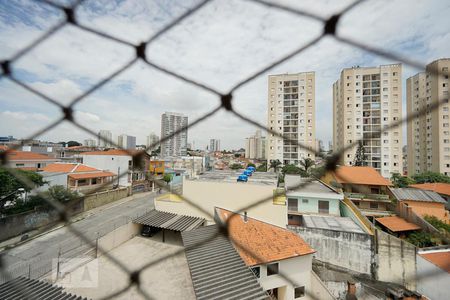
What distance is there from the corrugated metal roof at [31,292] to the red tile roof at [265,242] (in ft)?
6.51

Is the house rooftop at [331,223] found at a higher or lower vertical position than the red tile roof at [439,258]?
higher

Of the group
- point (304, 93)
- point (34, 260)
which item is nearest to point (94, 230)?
point (34, 260)

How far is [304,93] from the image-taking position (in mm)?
11453

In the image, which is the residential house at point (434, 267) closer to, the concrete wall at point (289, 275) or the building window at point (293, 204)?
the concrete wall at point (289, 275)

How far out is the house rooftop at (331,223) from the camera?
15.5 feet

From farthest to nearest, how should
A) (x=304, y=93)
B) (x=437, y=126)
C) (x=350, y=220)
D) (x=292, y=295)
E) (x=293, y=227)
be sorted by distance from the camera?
(x=304, y=93)
(x=437, y=126)
(x=350, y=220)
(x=293, y=227)
(x=292, y=295)

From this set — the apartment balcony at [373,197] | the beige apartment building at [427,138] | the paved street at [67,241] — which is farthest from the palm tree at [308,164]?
the beige apartment building at [427,138]

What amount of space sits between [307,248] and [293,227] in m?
0.97

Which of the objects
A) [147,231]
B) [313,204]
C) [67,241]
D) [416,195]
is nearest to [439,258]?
[313,204]

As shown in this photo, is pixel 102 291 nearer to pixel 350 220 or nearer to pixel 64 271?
pixel 64 271

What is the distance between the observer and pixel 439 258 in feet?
12.0

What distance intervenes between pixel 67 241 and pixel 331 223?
602cm

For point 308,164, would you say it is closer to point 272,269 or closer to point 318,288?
point 272,269

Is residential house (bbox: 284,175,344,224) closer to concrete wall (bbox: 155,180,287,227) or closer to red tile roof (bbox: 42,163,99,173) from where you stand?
concrete wall (bbox: 155,180,287,227)
